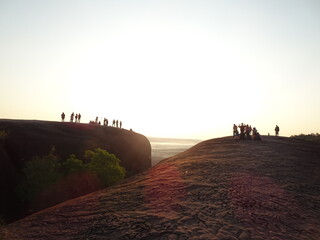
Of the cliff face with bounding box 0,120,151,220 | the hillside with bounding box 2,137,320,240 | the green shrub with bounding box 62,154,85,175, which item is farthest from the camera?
the cliff face with bounding box 0,120,151,220

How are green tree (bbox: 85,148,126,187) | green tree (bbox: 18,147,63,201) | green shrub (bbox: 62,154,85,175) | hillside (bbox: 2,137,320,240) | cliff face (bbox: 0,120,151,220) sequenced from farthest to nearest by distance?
cliff face (bbox: 0,120,151,220)
green shrub (bbox: 62,154,85,175)
green tree (bbox: 85,148,126,187)
green tree (bbox: 18,147,63,201)
hillside (bbox: 2,137,320,240)

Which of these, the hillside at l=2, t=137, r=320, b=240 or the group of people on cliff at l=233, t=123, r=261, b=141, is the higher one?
the group of people on cliff at l=233, t=123, r=261, b=141

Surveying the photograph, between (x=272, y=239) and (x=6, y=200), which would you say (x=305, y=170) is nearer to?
(x=272, y=239)

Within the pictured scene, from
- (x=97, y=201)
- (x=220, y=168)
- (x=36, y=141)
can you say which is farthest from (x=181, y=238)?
(x=36, y=141)

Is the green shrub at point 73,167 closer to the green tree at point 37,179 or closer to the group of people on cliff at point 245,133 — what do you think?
the green tree at point 37,179

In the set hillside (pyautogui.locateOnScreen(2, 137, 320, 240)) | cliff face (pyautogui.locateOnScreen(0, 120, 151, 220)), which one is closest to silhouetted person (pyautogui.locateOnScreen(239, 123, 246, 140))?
hillside (pyautogui.locateOnScreen(2, 137, 320, 240))

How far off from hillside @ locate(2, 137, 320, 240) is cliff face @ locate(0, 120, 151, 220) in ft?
57.9

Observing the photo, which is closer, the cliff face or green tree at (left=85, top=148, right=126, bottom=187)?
green tree at (left=85, top=148, right=126, bottom=187)

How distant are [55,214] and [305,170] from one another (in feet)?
46.8

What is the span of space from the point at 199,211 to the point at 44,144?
3331 centimetres

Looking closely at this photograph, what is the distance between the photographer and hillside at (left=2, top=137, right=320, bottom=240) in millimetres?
7750

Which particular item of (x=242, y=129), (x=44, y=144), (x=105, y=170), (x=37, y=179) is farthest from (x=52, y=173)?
(x=242, y=129)

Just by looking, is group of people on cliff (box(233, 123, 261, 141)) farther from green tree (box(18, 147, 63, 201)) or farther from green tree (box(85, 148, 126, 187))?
green tree (box(18, 147, 63, 201))

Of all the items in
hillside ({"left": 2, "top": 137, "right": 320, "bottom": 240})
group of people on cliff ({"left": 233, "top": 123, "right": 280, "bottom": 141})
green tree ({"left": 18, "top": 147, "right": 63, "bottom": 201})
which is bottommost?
green tree ({"left": 18, "top": 147, "right": 63, "bottom": 201})
